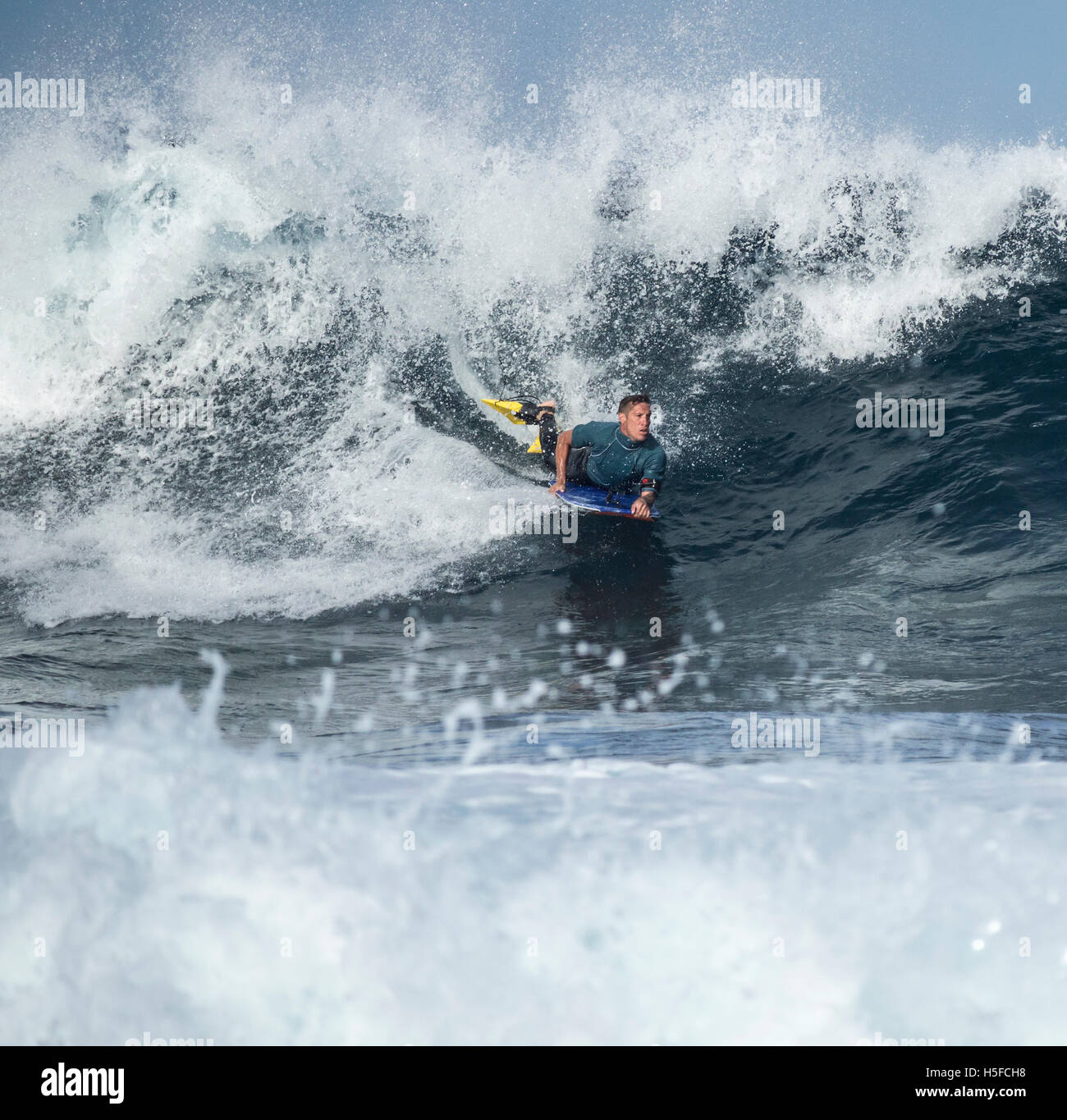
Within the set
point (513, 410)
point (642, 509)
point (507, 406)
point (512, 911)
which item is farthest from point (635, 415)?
point (512, 911)

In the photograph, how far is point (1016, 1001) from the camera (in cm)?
253

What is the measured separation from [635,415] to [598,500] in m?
0.88

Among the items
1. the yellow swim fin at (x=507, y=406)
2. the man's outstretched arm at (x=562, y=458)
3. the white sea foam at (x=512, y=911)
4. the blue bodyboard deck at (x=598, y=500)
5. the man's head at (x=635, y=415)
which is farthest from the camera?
the yellow swim fin at (x=507, y=406)

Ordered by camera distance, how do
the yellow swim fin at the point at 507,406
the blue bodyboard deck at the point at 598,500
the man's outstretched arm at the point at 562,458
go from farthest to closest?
the yellow swim fin at the point at 507,406, the man's outstretched arm at the point at 562,458, the blue bodyboard deck at the point at 598,500

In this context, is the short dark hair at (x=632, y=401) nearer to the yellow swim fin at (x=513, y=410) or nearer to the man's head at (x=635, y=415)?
the man's head at (x=635, y=415)

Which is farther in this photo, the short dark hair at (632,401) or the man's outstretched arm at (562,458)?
the man's outstretched arm at (562,458)

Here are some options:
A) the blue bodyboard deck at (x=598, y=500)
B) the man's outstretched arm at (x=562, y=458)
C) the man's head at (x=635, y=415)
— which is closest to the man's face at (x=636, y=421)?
the man's head at (x=635, y=415)

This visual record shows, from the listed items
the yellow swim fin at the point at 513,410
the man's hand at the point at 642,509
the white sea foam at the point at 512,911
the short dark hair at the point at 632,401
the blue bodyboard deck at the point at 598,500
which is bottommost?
the white sea foam at the point at 512,911

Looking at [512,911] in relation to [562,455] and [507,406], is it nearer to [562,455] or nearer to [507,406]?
[562,455]

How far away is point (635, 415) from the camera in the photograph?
7648 mm

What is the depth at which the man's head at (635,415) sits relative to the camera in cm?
764

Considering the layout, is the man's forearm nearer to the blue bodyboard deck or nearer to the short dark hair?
the blue bodyboard deck

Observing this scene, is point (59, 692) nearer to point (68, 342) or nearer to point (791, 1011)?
point (791, 1011)

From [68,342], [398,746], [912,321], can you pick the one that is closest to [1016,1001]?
[398,746]
